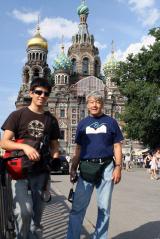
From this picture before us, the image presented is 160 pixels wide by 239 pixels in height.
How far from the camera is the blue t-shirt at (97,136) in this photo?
20.3 ft

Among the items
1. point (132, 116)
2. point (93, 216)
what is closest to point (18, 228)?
point (93, 216)

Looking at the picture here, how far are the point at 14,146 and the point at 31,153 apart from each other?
0.26 m

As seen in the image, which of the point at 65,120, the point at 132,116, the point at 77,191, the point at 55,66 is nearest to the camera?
the point at 77,191

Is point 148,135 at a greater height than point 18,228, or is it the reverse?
point 148,135

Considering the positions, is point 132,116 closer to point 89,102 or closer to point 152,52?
point 152,52

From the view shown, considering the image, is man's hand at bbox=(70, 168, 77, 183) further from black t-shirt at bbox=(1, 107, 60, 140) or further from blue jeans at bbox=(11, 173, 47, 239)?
black t-shirt at bbox=(1, 107, 60, 140)

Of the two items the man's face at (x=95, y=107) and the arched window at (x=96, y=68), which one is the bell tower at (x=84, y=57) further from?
the man's face at (x=95, y=107)

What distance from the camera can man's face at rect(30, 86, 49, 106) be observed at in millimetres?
5489

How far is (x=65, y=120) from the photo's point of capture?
8619 centimetres

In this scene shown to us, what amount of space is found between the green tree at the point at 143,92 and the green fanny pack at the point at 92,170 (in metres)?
27.1

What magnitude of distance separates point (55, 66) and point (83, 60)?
5.62 metres

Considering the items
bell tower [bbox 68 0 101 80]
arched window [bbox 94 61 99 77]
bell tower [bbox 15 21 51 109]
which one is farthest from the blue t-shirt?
arched window [bbox 94 61 99 77]

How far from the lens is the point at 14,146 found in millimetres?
5129

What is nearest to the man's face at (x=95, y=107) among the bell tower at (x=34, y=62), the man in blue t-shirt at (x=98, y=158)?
the man in blue t-shirt at (x=98, y=158)
